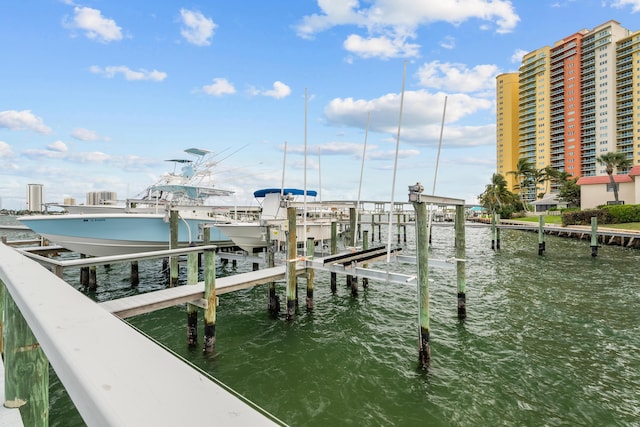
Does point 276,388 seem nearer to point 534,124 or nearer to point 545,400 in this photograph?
point 545,400

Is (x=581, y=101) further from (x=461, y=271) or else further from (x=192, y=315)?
(x=192, y=315)

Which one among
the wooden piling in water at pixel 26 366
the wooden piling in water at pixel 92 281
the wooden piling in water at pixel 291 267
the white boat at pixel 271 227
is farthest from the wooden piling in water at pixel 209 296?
the wooden piling in water at pixel 92 281

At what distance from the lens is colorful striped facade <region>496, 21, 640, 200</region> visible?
289 ft

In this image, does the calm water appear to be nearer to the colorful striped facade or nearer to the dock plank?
the dock plank

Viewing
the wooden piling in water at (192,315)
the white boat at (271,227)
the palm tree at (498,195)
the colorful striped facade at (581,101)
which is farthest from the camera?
the colorful striped facade at (581,101)

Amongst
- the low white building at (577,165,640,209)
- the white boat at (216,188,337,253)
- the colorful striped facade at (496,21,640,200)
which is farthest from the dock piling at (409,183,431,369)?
the colorful striped facade at (496,21,640,200)

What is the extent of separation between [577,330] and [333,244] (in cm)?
890

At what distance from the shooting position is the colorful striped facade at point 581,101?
3465 inches

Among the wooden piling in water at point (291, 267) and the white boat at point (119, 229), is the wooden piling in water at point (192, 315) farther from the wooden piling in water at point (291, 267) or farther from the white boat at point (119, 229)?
the white boat at point (119, 229)

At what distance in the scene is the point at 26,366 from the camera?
233cm

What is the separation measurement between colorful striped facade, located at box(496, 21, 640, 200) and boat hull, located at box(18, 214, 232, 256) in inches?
3851

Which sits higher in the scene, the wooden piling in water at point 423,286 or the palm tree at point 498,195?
the palm tree at point 498,195

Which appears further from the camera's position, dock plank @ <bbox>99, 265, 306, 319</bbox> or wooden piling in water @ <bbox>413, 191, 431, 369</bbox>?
wooden piling in water @ <bbox>413, 191, 431, 369</bbox>

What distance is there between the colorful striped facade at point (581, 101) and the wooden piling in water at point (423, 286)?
323 ft
